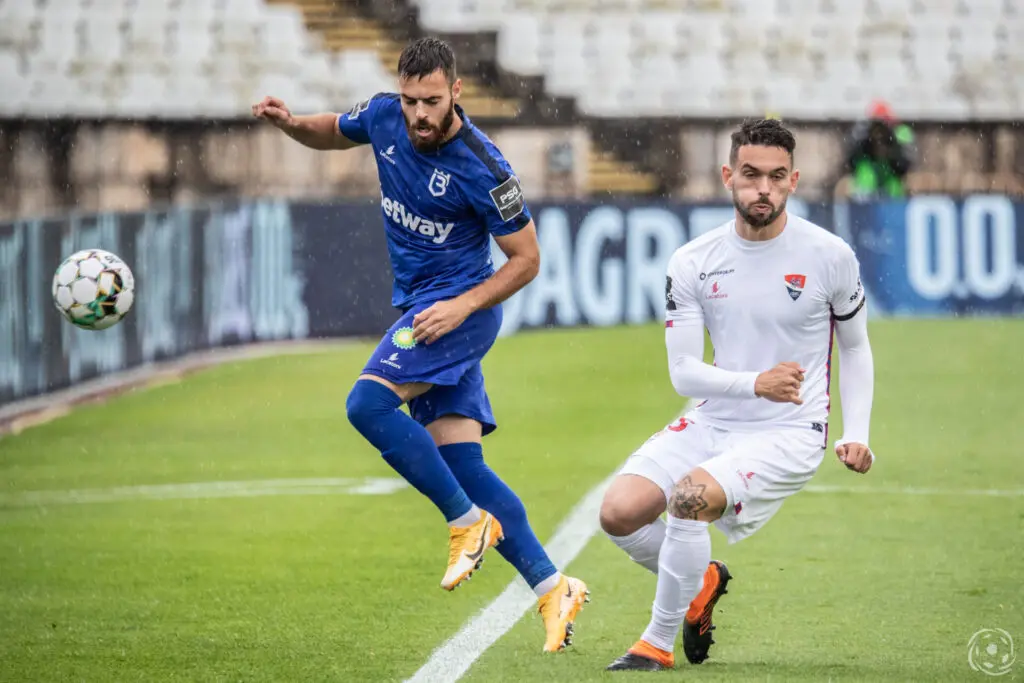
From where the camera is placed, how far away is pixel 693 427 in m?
5.79

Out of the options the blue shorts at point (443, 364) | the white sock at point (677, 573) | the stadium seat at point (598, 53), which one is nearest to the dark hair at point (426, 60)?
the blue shorts at point (443, 364)

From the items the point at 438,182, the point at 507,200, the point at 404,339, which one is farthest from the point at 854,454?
the point at 438,182

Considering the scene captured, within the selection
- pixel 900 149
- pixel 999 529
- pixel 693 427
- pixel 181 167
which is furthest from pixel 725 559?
pixel 181 167

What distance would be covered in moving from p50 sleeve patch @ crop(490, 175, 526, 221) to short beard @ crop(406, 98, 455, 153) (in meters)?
0.25

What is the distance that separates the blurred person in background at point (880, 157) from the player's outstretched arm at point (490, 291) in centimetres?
1437

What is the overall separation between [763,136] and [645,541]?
1379 mm

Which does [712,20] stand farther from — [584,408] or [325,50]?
[584,408]

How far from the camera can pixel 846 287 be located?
5.55 m

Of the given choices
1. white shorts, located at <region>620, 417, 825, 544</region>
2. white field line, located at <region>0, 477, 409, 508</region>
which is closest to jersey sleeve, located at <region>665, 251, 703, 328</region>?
white shorts, located at <region>620, 417, 825, 544</region>

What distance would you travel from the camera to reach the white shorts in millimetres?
5441

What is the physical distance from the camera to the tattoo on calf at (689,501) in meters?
5.35

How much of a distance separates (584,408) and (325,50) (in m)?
11.6

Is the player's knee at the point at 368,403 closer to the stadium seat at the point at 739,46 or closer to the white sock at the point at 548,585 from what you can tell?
the white sock at the point at 548,585

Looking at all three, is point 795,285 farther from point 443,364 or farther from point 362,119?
point 362,119
